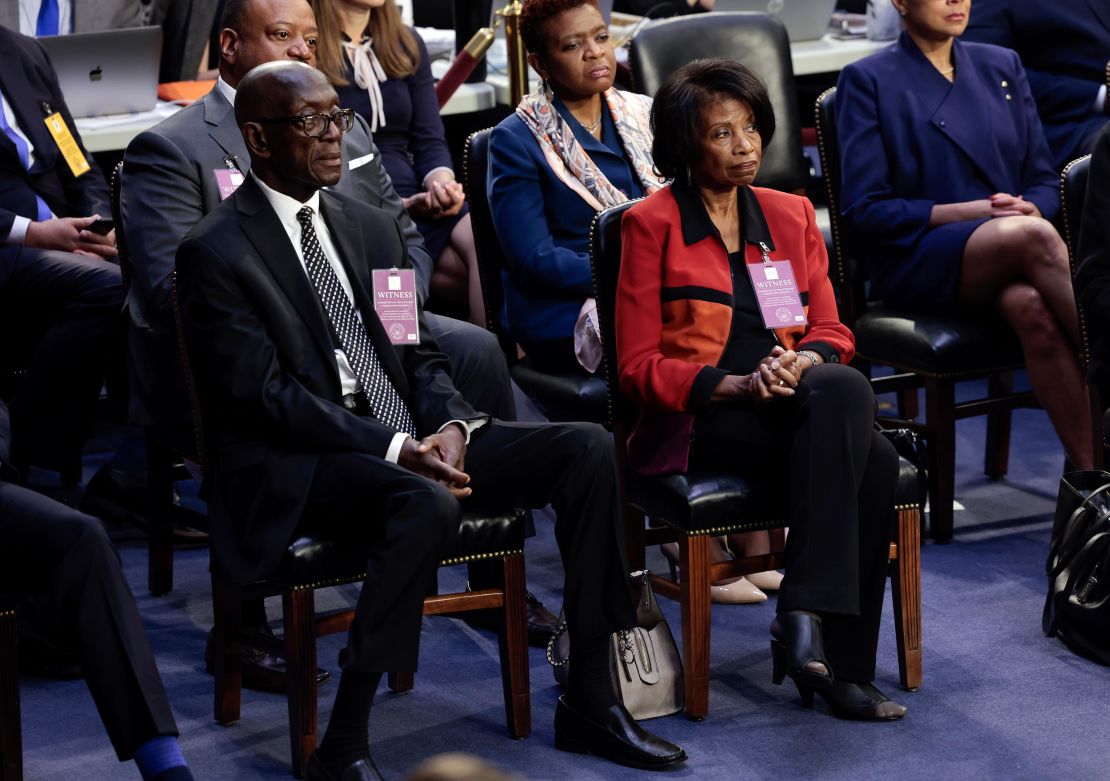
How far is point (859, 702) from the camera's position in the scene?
322 cm

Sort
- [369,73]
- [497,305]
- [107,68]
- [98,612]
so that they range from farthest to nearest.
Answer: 1. [107,68]
2. [369,73]
3. [497,305]
4. [98,612]

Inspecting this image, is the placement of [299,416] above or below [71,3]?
below

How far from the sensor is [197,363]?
3.13 m

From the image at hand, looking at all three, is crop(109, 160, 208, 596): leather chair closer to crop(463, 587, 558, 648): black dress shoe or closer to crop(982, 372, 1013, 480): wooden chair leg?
crop(463, 587, 558, 648): black dress shoe

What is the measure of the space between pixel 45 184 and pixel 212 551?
1677 millimetres

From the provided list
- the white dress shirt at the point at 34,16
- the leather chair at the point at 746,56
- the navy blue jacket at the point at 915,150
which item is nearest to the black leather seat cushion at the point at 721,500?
the navy blue jacket at the point at 915,150

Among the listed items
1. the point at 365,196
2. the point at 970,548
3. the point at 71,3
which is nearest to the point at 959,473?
the point at 970,548

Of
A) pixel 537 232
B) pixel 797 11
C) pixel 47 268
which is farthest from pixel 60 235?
pixel 797 11

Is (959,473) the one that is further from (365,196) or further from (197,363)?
(197,363)

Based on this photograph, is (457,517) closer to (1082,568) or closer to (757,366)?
(757,366)

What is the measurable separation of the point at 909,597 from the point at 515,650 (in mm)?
799

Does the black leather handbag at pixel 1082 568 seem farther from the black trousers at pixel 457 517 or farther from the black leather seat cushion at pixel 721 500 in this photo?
the black trousers at pixel 457 517

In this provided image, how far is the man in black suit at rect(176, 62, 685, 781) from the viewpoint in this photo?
9.82ft

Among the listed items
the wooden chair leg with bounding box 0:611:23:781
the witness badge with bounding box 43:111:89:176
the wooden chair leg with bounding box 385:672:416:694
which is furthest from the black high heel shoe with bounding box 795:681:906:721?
the witness badge with bounding box 43:111:89:176
